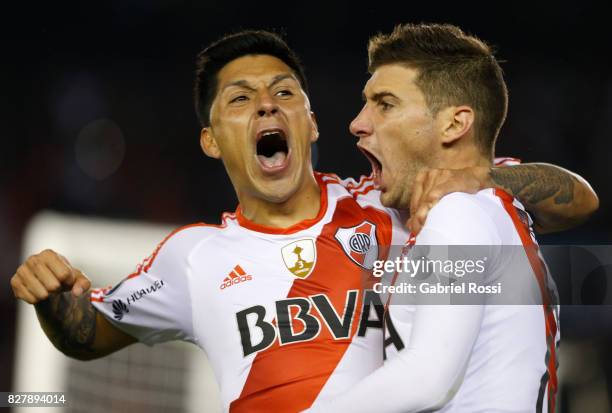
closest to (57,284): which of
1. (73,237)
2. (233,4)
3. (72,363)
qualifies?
(72,363)

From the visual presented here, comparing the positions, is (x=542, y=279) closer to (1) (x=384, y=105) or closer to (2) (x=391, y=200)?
(2) (x=391, y=200)

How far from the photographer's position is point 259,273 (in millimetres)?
2684

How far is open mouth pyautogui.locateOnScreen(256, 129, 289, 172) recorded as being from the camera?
2.92 metres

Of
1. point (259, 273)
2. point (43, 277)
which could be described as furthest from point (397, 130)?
point (43, 277)

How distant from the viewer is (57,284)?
2514 millimetres

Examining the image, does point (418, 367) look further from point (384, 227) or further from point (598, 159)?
point (598, 159)

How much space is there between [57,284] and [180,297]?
0.42 m

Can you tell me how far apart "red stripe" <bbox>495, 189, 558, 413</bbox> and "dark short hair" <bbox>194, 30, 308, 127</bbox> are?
1222mm

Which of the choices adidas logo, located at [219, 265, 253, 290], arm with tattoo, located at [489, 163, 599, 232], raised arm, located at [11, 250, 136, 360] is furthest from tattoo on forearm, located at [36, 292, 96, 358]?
arm with tattoo, located at [489, 163, 599, 232]

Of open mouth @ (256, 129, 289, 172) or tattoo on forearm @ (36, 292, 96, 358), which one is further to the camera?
open mouth @ (256, 129, 289, 172)

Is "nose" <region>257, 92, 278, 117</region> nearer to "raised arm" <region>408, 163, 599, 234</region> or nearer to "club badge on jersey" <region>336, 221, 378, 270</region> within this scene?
"club badge on jersey" <region>336, 221, 378, 270</region>

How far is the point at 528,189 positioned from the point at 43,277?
1.52 metres

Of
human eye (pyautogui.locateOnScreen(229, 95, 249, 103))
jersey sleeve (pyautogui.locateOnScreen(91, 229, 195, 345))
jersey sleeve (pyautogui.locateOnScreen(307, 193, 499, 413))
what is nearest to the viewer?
jersey sleeve (pyautogui.locateOnScreen(307, 193, 499, 413))

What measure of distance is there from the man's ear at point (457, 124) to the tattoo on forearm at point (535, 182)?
0.50 ft
